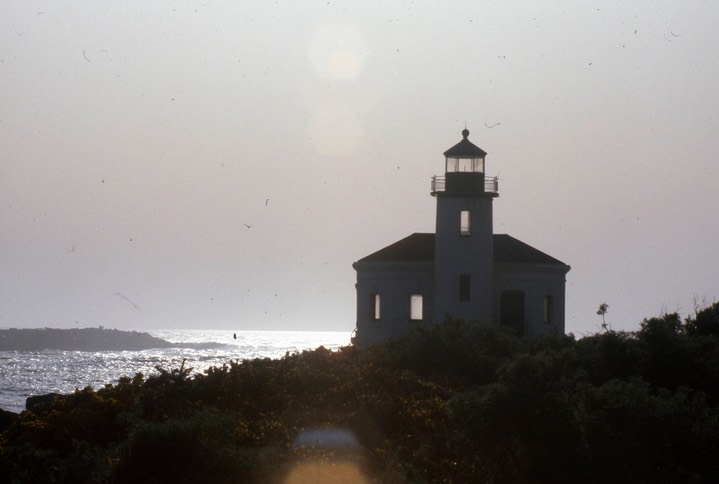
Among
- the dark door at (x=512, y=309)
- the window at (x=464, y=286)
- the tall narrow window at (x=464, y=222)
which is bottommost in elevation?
the dark door at (x=512, y=309)

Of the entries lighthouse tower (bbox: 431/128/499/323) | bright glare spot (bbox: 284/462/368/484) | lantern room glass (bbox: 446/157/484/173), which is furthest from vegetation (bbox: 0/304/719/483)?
lantern room glass (bbox: 446/157/484/173)

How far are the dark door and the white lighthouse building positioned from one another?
0.12 ft

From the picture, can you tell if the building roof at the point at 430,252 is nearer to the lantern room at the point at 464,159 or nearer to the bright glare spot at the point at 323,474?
the lantern room at the point at 464,159

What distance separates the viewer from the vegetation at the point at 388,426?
1775 centimetres

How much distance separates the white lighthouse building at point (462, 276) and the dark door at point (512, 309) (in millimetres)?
36

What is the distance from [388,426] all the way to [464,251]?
62.2 feet

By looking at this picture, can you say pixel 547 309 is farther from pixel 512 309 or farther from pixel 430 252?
pixel 430 252

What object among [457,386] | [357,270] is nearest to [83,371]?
[357,270]

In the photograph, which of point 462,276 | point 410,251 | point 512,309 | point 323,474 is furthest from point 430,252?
point 323,474

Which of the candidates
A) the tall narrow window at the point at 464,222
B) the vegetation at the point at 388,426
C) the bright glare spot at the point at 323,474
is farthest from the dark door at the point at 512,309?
the bright glare spot at the point at 323,474

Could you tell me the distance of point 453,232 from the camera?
40.9 metres

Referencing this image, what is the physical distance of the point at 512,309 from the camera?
136 feet

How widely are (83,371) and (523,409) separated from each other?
93012 millimetres

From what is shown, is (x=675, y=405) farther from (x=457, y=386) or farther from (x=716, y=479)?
(x=457, y=386)
